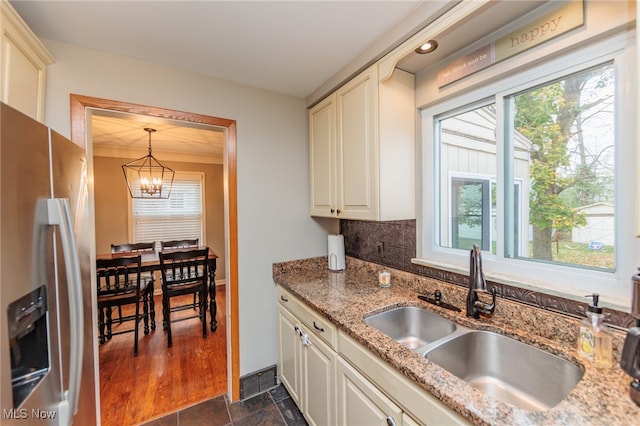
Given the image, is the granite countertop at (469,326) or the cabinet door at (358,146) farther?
the cabinet door at (358,146)

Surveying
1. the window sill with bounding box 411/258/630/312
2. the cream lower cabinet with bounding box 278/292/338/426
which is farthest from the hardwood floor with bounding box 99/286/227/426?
the window sill with bounding box 411/258/630/312

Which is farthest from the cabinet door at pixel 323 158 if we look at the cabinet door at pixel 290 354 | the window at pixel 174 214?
the window at pixel 174 214

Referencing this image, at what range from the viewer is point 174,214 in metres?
4.39

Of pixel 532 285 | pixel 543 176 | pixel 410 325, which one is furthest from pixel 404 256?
pixel 543 176

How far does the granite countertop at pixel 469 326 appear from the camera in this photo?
2.28 feet

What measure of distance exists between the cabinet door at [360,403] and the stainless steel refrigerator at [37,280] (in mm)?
1036

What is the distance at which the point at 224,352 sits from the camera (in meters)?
2.62

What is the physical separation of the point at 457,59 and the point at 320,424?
218 cm

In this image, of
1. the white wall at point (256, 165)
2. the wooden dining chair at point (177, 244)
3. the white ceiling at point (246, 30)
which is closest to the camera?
the white ceiling at point (246, 30)

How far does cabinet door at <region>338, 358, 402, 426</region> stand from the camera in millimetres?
1000

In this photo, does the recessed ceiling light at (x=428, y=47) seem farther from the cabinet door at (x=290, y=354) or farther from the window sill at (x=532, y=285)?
the cabinet door at (x=290, y=354)

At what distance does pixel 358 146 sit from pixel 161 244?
3.45 meters

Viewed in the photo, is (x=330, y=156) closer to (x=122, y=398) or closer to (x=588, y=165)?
(x=588, y=165)
